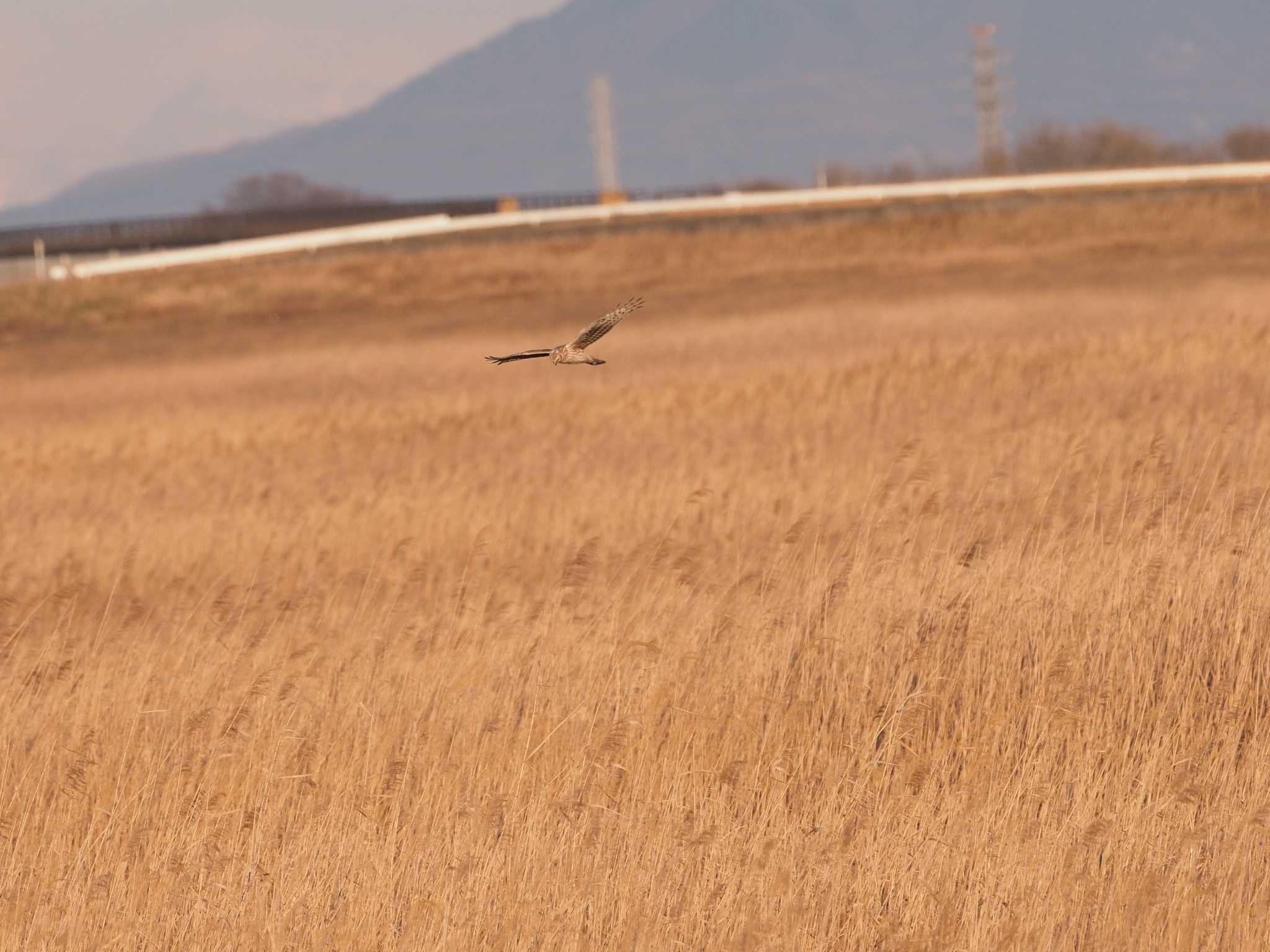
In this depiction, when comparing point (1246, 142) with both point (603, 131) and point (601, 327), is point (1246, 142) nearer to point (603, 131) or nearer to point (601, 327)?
point (603, 131)

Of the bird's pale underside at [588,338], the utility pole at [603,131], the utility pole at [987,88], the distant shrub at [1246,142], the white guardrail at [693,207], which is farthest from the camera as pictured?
the utility pole at [987,88]

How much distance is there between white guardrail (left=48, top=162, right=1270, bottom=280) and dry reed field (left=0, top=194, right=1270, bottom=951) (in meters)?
34.1

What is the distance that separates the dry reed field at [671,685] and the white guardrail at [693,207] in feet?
112

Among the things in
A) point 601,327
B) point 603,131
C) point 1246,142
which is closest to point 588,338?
point 601,327

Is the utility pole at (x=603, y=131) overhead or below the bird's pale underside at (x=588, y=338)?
overhead

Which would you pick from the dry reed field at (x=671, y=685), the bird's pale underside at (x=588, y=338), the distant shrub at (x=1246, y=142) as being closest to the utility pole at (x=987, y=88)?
the distant shrub at (x=1246, y=142)

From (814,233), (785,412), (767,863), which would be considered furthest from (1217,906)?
(814,233)

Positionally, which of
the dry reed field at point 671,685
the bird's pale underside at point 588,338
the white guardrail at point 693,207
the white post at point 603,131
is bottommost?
the dry reed field at point 671,685

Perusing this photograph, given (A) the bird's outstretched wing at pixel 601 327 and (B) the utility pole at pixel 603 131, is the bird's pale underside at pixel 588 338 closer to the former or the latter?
(A) the bird's outstretched wing at pixel 601 327

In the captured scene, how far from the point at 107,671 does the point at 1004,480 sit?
21.4 feet

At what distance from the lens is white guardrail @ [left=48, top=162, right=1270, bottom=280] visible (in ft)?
172

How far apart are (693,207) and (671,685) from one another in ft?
161

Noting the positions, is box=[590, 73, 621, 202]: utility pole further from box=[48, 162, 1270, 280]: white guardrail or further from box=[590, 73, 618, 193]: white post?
box=[48, 162, 1270, 280]: white guardrail

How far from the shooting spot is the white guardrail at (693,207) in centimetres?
5231
